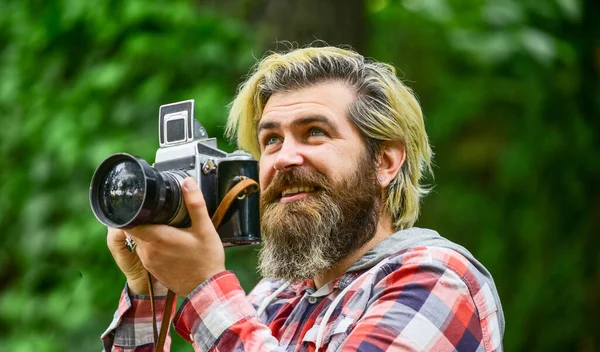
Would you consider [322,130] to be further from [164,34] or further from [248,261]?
[164,34]

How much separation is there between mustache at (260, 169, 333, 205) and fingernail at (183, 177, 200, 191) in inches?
15.4

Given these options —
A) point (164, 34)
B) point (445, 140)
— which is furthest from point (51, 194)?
point (445, 140)

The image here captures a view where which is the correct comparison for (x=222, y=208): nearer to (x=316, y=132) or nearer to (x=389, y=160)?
(x=316, y=132)

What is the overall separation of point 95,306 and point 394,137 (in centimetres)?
174

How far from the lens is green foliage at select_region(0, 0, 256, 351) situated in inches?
138

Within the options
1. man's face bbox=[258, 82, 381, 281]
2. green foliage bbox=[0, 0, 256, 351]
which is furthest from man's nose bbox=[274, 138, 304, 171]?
green foliage bbox=[0, 0, 256, 351]

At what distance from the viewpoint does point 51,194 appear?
3.83m

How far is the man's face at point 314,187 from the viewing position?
2.10 metres

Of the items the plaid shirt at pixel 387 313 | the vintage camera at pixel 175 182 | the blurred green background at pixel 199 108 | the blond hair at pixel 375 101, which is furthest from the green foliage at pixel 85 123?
the plaid shirt at pixel 387 313

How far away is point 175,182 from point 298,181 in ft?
1.39

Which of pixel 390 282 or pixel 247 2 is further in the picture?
pixel 247 2

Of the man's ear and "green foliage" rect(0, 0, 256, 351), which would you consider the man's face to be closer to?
the man's ear

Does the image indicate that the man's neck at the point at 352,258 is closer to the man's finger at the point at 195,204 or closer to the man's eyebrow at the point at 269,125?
the man's eyebrow at the point at 269,125

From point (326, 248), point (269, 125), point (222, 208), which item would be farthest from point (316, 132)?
point (222, 208)
